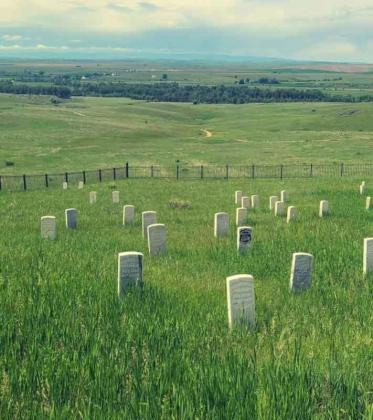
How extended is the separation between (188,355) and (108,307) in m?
1.81

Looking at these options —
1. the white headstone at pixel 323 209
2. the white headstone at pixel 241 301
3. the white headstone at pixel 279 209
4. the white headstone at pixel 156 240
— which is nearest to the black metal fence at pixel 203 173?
the white headstone at pixel 279 209

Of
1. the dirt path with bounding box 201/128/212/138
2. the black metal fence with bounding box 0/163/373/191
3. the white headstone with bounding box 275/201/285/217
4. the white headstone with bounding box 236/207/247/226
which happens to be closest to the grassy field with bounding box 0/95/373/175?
the dirt path with bounding box 201/128/212/138

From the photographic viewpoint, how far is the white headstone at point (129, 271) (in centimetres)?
772

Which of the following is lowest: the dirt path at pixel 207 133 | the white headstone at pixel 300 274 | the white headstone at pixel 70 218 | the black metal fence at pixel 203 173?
the dirt path at pixel 207 133

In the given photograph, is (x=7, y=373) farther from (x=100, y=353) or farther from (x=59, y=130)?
(x=59, y=130)

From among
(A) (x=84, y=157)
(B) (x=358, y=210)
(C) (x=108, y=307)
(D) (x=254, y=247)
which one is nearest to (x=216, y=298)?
(C) (x=108, y=307)

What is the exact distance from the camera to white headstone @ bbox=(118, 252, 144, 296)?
25.3ft

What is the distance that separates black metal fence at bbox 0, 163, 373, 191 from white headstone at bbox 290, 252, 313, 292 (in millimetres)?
34641

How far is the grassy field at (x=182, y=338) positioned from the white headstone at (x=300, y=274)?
0.22m

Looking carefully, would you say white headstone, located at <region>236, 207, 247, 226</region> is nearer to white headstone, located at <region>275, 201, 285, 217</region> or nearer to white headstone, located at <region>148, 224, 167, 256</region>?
white headstone, located at <region>275, 201, 285, 217</region>

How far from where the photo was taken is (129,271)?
307 inches

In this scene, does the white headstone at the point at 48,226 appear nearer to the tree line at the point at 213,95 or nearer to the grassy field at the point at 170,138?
the grassy field at the point at 170,138

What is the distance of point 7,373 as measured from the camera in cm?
469

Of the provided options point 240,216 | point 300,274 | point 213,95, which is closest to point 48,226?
point 240,216
